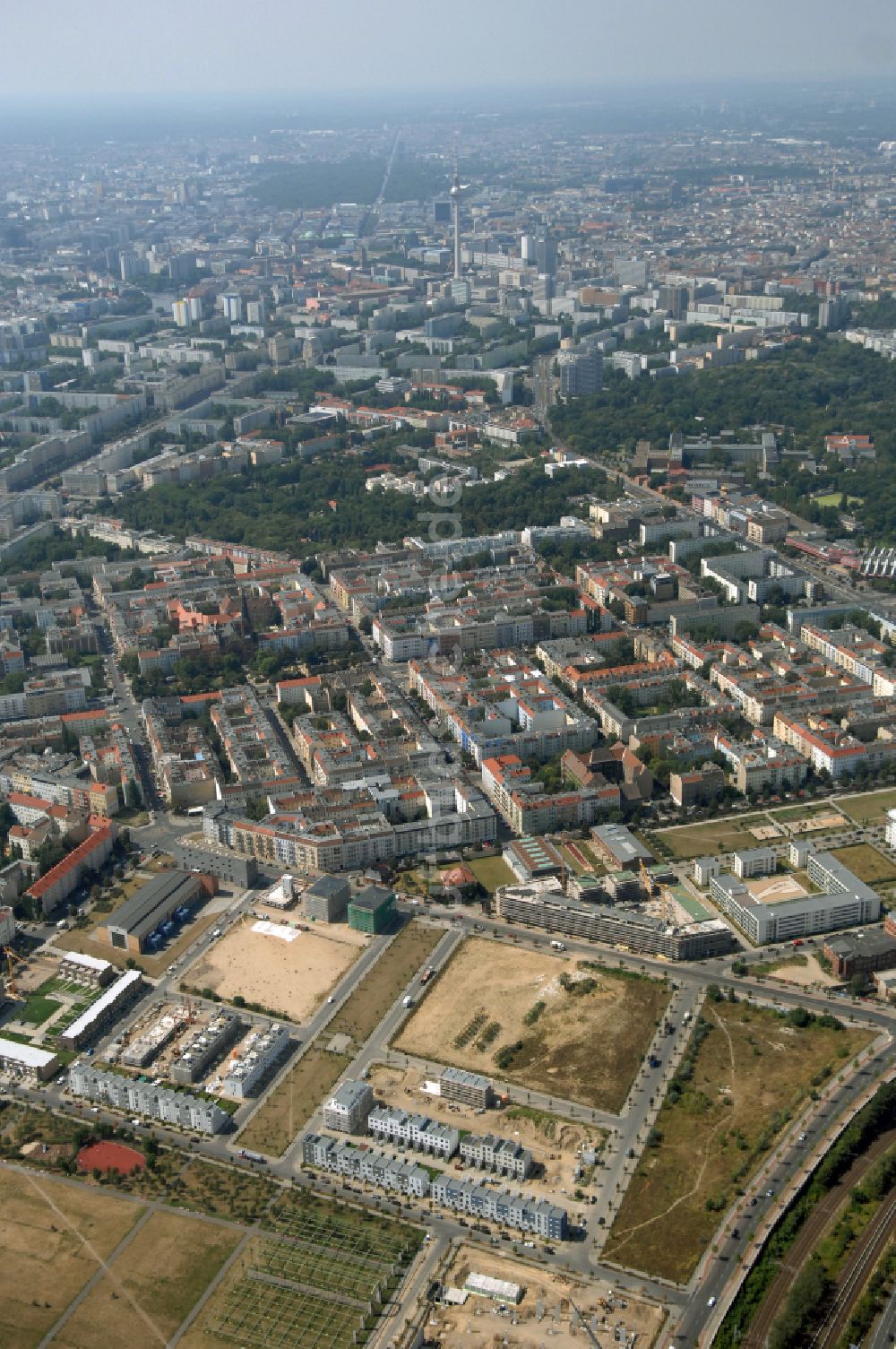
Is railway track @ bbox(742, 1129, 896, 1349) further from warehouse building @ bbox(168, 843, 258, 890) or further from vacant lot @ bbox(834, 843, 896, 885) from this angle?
warehouse building @ bbox(168, 843, 258, 890)

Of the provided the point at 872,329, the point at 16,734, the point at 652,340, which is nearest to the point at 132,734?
the point at 16,734

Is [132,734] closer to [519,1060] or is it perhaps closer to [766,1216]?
[519,1060]

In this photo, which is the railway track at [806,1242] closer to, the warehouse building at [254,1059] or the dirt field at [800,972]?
the dirt field at [800,972]

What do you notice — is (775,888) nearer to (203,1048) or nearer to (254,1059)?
(254,1059)

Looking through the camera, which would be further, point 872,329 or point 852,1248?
point 872,329

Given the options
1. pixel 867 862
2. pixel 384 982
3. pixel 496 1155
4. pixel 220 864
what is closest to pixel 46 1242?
pixel 496 1155

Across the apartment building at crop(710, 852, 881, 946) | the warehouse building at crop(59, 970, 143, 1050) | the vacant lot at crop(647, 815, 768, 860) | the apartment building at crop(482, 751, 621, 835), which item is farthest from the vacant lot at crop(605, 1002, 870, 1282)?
the warehouse building at crop(59, 970, 143, 1050)
